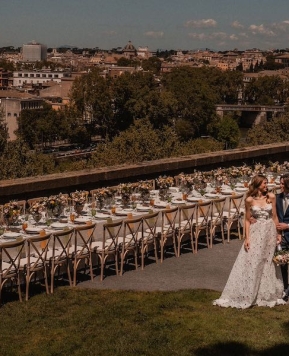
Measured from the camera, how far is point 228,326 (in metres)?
5.57

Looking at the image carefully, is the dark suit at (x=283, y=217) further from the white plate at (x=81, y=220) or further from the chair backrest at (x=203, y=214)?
the white plate at (x=81, y=220)

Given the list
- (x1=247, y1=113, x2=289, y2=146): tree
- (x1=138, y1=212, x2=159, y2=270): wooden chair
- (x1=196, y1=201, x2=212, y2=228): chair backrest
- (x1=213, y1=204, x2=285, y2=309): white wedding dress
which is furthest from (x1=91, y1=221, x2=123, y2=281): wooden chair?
(x1=247, y1=113, x2=289, y2=146): tree

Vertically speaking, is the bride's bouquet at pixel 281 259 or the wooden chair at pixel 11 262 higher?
the bride's bouquet at pixel 281 259

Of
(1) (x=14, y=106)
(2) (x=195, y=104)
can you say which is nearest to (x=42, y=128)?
(1) (x=14, y=106)

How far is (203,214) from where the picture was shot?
8766mm

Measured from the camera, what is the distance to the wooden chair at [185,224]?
8281mm

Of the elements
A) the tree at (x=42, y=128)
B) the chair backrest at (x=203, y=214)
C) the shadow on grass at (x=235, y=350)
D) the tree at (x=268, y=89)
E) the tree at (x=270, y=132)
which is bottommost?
the tree at (x=42, y=128)

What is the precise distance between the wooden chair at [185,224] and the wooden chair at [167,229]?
6cm

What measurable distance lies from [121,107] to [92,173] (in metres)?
59.2

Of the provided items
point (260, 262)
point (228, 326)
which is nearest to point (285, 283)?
point (260, 262)

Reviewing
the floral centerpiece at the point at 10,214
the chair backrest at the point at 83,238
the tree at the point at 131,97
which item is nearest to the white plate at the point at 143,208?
the chair backrest at the point at 83,238

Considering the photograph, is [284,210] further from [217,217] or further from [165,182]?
[165,182]

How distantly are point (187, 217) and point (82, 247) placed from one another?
1722 mm

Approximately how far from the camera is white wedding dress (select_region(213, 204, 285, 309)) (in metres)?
6.05
